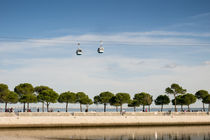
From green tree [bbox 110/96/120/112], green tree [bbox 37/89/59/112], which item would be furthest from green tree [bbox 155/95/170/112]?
green tree [bbox 37/89/59/112]

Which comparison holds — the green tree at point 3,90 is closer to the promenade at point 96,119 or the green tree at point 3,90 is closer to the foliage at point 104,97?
the foliage at point 104,97

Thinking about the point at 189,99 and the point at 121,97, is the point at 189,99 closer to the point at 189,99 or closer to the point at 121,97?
the point at 189,99

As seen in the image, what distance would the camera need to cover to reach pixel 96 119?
59.0 m

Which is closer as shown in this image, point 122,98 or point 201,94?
point 122,98

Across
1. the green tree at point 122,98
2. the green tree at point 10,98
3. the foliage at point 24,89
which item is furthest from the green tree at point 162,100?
the green tree at point 10,98

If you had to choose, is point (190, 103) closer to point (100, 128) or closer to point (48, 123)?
point (100, 128)

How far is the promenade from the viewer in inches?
2153

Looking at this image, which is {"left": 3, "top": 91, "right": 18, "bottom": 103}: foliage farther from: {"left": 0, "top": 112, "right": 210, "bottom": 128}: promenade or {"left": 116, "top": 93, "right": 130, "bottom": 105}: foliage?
{"left": 116, "top": 93, "right": 130, "bottom": 105}: foliage

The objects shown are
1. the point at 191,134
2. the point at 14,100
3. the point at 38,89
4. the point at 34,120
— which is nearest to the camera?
the point at 191,134

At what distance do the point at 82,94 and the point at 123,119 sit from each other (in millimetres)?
33539

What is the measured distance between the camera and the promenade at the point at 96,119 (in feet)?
179

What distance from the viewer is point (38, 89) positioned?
320 ft

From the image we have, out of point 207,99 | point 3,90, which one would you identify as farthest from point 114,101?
point 3,90

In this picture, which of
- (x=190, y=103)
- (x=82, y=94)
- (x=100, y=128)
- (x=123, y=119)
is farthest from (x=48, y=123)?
(x=190, y=103)
